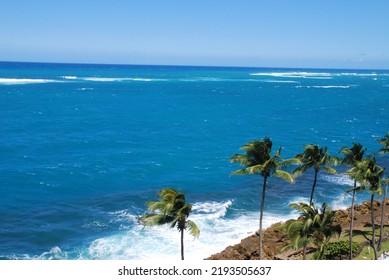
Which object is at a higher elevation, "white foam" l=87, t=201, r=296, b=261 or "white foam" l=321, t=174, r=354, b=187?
"white foam" l=321, t=174, r=354, b=187

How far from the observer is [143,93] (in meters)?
167

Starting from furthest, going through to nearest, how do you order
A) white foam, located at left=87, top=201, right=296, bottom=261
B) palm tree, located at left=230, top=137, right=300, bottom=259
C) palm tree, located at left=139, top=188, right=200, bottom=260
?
white foam, located at left=87, top=201, right=296, bottom=261 → palm tree, located at left=230, top=137, right=300, bottom=259 → palm tree, located at left=139, top=188, right=200, bottom=260

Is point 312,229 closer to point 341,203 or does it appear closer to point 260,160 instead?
point 260,160

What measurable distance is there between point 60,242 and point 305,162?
2215 centimetres

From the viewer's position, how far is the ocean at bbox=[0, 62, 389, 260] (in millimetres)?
38375

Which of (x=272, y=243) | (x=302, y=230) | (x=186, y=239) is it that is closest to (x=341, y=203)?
(x=272, y=243)

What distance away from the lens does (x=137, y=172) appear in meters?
57.9

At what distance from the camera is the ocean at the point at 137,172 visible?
1511 inches

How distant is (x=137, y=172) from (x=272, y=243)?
85.7 feet

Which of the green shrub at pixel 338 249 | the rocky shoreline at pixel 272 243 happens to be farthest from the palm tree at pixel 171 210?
the green shrub at pixel 338 249

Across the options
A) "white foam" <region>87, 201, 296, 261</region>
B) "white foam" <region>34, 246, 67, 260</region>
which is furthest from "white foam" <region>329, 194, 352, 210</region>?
"white foam" <region>34, 246, 67, 260</region>

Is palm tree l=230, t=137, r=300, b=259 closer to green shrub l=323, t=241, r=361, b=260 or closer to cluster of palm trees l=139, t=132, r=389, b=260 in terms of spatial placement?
cluster of palm trees l=139, t=132, r=389, b=260

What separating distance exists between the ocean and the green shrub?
8873 mm

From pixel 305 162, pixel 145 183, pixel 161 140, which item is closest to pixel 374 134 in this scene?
pixel 161 140
